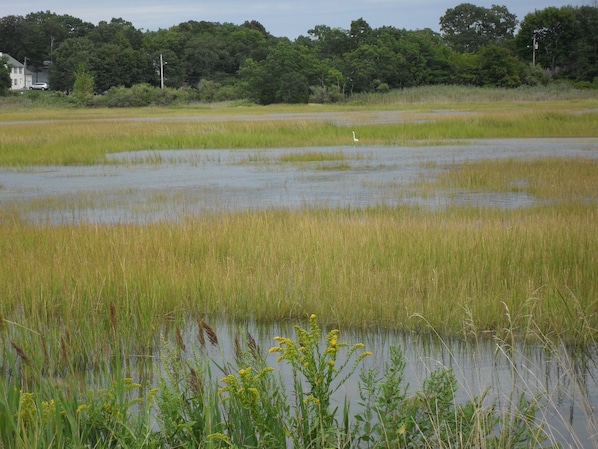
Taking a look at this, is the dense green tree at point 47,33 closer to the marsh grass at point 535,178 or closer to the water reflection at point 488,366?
the marsh grass at point 535,178

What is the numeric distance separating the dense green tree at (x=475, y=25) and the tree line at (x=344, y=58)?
138mm

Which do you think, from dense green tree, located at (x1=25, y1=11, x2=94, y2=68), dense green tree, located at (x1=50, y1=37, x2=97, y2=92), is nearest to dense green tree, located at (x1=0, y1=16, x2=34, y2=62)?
dense green tree, located at (x1=25, y1=11, x2=94, y2=68)

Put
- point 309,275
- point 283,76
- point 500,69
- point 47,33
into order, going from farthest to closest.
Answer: point 47,33
point 500,69
point 283,76
point 309,275

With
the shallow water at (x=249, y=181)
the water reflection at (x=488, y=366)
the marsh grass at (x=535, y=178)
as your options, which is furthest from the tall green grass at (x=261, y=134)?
the water reflection at (x=488, y=366)

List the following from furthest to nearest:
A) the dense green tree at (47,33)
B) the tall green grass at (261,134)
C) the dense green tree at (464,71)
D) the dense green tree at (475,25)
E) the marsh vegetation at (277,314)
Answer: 1. the dense green tree at (47,33)
2. the dense green tree at (475,25)
3. the dense green tree at (464,71)
4. the tall green grass at (261,134)
5. the marsh vegetation at (277,314)

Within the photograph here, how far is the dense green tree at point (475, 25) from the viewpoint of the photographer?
114875 millimetres

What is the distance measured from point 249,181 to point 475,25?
353 ft

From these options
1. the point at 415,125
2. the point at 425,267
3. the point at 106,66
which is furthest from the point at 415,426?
the point at 106,66

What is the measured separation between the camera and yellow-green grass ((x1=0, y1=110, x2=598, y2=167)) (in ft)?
91.2

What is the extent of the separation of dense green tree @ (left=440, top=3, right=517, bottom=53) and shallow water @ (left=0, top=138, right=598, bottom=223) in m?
89.8

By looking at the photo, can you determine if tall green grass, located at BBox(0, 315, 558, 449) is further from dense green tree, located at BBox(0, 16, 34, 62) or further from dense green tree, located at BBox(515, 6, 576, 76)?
dense green tree, located at BBox(0, 16, 34, 62)

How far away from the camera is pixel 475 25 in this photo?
393 feet

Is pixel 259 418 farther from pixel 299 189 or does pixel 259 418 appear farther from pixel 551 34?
pixel 551 34

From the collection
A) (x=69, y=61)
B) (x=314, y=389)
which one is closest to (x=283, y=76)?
(x=69, y=61)
